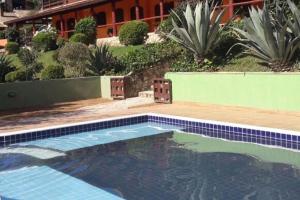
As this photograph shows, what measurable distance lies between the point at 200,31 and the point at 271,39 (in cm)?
296

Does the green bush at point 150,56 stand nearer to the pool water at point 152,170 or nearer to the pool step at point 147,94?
the pool step at point 147,94

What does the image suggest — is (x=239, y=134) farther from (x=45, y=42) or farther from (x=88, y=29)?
(x=45, y=42)

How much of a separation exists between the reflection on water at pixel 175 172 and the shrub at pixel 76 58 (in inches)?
365

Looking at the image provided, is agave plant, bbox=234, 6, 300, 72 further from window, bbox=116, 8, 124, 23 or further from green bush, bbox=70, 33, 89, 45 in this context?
window, bbox=116, 8, 124, 23

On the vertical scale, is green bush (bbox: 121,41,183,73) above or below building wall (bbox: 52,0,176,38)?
below

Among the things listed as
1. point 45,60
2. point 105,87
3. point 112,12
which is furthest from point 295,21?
point 112,12

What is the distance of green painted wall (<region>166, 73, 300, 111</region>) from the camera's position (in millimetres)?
11039

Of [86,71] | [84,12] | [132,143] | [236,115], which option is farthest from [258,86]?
[84,12]

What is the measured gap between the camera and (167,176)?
22.7 feet

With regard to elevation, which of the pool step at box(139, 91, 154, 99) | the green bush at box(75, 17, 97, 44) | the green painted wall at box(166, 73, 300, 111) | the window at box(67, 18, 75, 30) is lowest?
the pool step at box(139, 91, 154, 99)

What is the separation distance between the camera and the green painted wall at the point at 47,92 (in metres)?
15.6

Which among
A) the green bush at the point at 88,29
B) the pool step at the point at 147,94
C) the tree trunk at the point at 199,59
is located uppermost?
the green bush at the point at 88,29

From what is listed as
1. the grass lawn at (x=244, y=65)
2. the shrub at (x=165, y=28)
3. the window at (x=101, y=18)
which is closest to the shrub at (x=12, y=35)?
the window at (x=101, y=18)

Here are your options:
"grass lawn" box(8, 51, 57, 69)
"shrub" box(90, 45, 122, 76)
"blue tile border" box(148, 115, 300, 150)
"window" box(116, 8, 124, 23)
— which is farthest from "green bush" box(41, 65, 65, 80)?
"window" box(116, 8, 124, 23)
